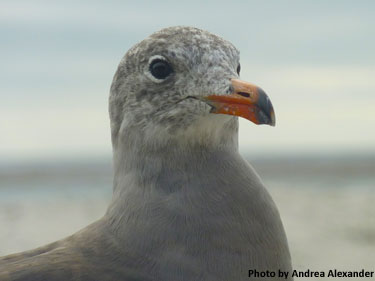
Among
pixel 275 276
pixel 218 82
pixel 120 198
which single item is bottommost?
pixel 275 276

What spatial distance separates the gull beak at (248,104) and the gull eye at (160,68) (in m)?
0.42

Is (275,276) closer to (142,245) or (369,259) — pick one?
(142,245)

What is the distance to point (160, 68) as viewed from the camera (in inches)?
181

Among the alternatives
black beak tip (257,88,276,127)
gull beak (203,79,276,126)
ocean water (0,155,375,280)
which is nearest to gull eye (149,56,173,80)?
gull beak (203,79,276,126)

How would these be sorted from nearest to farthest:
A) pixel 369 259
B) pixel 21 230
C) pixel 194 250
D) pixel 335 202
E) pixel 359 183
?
1. pixel 194 250
2. pixel 369 259
3. pixel 21 230
4. pixel 335 202
5. pixel 359 183

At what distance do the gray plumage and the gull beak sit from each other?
0.10 m

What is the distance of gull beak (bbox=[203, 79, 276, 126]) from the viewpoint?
411cm

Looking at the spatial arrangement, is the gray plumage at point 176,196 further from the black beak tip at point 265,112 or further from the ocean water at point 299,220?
the ocean water at point 299,220

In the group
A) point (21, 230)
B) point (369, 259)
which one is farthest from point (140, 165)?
point (21, 230)

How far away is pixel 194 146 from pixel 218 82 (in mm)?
425

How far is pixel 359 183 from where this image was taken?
28.7 meters

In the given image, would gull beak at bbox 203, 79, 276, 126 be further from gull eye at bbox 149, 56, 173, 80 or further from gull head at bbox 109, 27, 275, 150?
gull eye at bbox 149, 56, 173, 80

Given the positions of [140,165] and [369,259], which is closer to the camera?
[140,165]

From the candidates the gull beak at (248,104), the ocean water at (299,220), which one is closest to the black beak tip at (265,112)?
the gull beak at (248,104)
